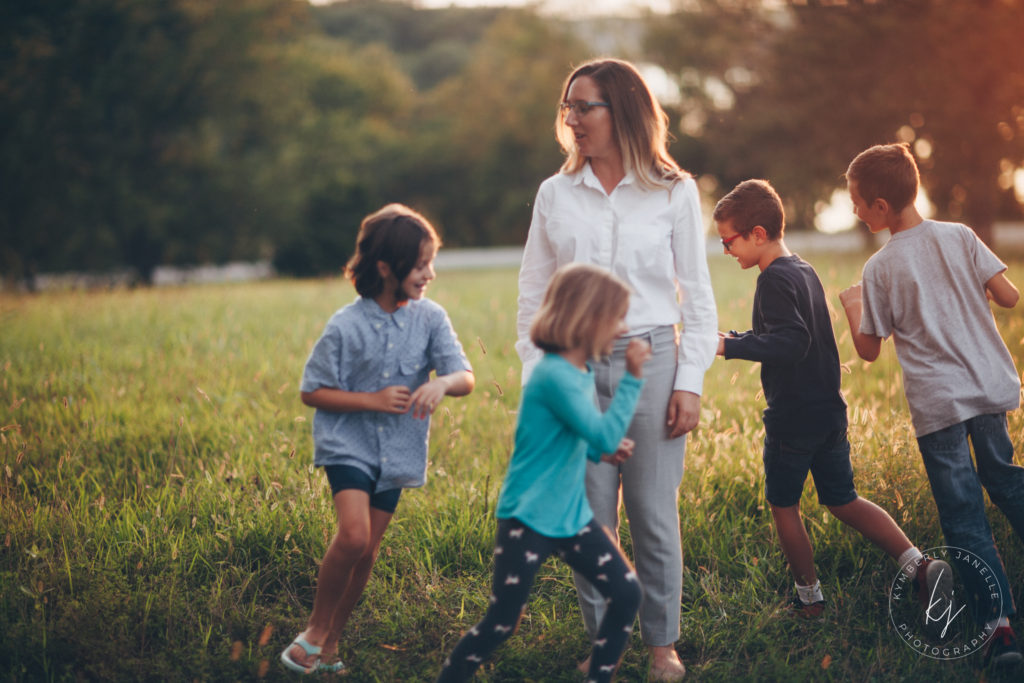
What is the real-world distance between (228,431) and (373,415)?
2.85m

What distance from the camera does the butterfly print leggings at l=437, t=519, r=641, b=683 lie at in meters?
2.87

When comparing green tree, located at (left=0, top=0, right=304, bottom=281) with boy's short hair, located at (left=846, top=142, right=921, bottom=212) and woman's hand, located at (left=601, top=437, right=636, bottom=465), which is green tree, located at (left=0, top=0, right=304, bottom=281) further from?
boy's short hair, located at (left=846, top=142, right=921, bottom=212)

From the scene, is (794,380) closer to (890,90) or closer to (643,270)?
(643,270)

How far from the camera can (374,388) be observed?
3338 mm

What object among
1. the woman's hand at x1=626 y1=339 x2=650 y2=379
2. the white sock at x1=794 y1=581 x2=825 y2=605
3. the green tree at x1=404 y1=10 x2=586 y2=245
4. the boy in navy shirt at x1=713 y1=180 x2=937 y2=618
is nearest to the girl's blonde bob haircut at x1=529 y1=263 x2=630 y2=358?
the woman's hand at x1=626 y1=339 x2=650 y2=379

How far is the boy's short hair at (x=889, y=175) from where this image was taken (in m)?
3.61

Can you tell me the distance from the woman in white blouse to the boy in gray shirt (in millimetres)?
915

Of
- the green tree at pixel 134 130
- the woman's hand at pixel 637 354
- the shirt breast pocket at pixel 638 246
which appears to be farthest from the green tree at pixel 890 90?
the woman's hand at pixel 637 354

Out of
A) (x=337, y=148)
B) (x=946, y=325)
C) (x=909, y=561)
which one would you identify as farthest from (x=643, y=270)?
(x=337, y=148)

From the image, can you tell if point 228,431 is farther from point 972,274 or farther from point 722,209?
point 972,274

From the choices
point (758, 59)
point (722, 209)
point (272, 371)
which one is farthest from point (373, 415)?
point (758, 59)

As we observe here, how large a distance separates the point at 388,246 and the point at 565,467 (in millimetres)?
1070

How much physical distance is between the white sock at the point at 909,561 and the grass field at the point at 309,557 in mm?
287

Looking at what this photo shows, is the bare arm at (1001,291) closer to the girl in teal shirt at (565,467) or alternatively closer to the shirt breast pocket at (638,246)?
the shirt breast pocket at (638,246)
